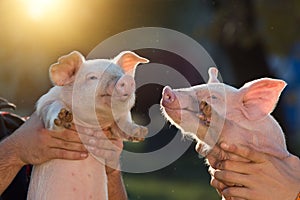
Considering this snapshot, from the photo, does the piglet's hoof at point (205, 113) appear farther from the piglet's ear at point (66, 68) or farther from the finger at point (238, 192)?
the piglet's ear at point (66, 68)

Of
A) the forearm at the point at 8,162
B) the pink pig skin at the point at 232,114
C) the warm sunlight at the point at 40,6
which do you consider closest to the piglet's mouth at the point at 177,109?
the pink pig skin at the point at 232,114

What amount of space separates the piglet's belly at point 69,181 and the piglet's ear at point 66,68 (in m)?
0.30

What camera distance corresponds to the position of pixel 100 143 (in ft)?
8.92

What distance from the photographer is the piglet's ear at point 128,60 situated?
2848 millimetres

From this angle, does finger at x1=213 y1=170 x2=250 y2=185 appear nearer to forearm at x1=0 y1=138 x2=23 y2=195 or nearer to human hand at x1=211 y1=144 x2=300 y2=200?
human hand at x1=211 y1=144 x2=300 y2=200

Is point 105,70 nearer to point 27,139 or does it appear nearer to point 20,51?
point 27,139

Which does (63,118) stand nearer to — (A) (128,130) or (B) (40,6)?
(A) (128,130)

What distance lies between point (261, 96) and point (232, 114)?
12cm

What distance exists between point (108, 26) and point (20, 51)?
133cm

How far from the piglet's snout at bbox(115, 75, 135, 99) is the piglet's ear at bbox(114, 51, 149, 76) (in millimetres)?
260

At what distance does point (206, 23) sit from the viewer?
943cm

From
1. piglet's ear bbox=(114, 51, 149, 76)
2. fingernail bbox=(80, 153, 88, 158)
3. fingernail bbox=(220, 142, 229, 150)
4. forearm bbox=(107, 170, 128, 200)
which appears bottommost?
forearm bbox=(107, 170, 128, 200)

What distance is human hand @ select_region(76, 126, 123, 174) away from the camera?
2705 millimetres

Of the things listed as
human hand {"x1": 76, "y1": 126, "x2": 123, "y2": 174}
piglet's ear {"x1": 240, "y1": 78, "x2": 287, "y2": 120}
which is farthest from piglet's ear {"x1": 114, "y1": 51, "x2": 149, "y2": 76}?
piglet's ear {"x1": 240, "y1": 78, "x2": 287, "y2": 120}
